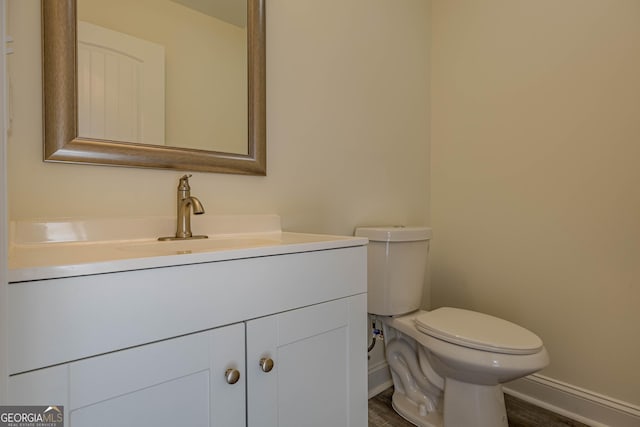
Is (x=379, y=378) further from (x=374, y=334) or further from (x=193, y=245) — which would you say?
(x=193, y=245)

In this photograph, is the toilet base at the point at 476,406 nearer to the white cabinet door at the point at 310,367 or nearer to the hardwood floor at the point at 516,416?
the hardwood floor at the point at 516,416

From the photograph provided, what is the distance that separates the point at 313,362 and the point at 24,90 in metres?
1.02

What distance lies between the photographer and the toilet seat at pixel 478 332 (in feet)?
3.84

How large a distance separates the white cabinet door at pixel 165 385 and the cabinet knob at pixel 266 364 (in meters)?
0.05

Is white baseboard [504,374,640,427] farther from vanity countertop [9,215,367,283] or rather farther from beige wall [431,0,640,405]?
vanity countertop [9,215,367,283]

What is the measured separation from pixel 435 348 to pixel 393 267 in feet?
1.23

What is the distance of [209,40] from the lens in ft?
3.93

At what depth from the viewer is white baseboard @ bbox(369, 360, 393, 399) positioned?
1.71m

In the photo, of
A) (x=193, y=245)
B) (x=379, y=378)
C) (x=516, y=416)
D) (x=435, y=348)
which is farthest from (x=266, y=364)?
(x=516, y=416)

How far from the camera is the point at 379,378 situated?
1757 millimetres

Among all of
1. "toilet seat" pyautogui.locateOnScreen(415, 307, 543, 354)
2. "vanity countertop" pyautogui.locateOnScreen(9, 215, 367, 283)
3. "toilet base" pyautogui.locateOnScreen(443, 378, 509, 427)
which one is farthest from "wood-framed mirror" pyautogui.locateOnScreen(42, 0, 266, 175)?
"toilet base" pyautogui.locateOnScreen(443, 378, 509, 427)

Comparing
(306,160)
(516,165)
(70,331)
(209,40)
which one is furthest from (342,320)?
(516,165)

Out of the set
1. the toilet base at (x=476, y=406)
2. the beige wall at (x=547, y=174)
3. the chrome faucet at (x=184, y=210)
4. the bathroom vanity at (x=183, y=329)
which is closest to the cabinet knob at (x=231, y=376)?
the bathroom vanity at (x=183, y=329)

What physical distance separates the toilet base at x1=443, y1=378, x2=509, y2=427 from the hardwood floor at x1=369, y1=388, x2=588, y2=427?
9.9 inches
